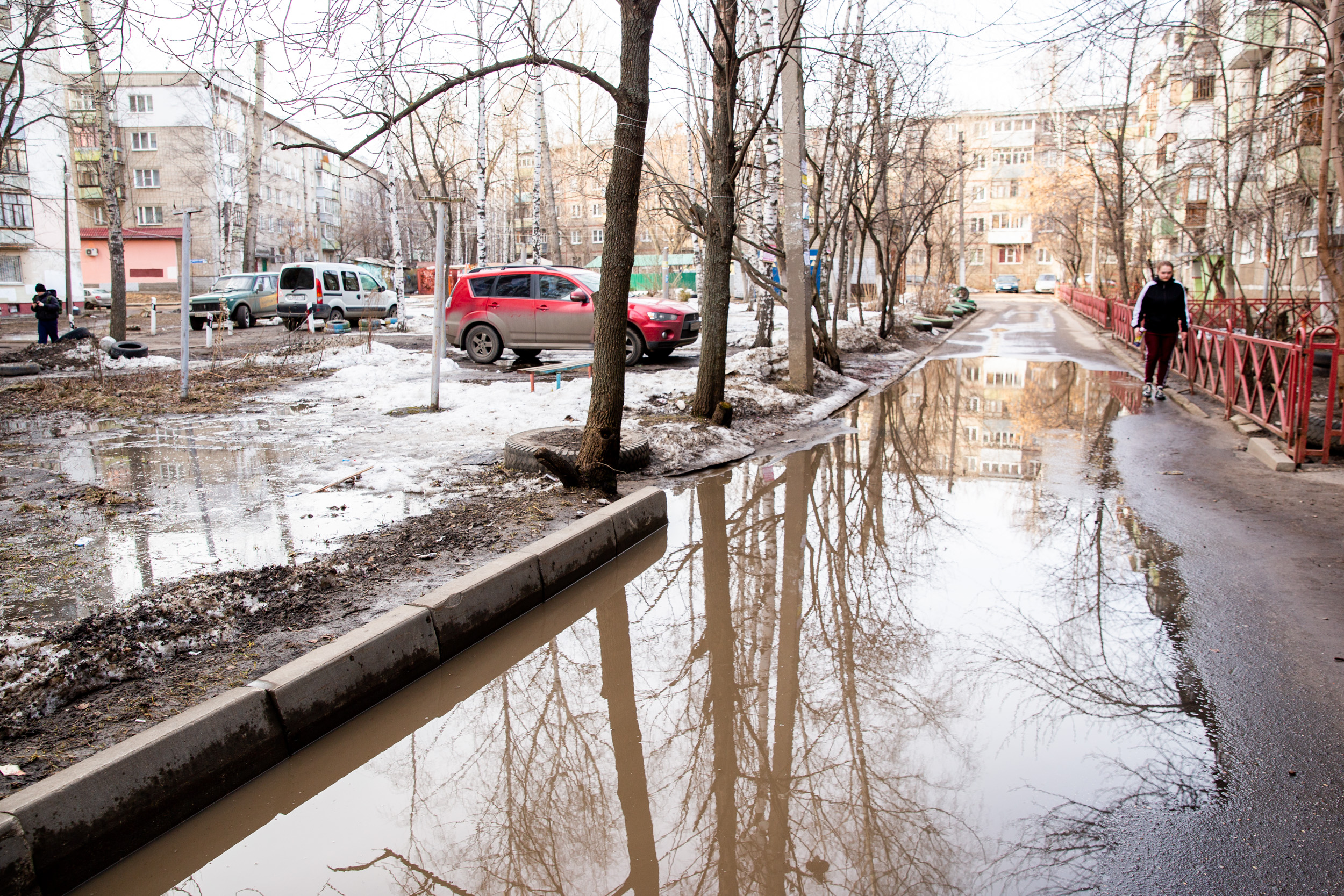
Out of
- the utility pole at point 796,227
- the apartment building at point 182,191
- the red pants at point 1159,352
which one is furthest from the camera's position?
the apartment building at point 182,191

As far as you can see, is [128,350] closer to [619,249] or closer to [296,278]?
[296,278]

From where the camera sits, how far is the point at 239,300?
28.8m

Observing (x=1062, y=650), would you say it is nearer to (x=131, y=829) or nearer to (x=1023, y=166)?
(x=131, y=829)

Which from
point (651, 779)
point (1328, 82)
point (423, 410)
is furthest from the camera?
point (423, 410)

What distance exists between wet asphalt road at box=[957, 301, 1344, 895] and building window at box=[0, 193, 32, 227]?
50.4 metres

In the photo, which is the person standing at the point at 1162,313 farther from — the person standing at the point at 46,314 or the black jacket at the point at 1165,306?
the person standing at the point at 46,314

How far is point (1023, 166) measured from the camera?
80.8m

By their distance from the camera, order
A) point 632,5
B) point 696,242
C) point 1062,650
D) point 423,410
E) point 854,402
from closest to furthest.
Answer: point 1062,650, point 632,5, point 423,410, point 854,402, point 696,242

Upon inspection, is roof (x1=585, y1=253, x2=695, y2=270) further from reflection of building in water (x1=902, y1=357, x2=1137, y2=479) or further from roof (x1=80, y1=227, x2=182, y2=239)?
reflection of building in water (x1=902, y1=357, x2=1137, y2=479)

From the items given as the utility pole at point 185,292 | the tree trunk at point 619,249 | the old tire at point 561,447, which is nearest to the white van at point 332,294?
the utility pole at point 185,292

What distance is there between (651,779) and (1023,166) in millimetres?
88172

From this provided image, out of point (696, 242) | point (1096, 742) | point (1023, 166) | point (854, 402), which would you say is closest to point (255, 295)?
point (696, 242)

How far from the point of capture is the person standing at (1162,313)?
13062mm

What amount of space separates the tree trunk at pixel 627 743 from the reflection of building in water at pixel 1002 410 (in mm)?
4637
